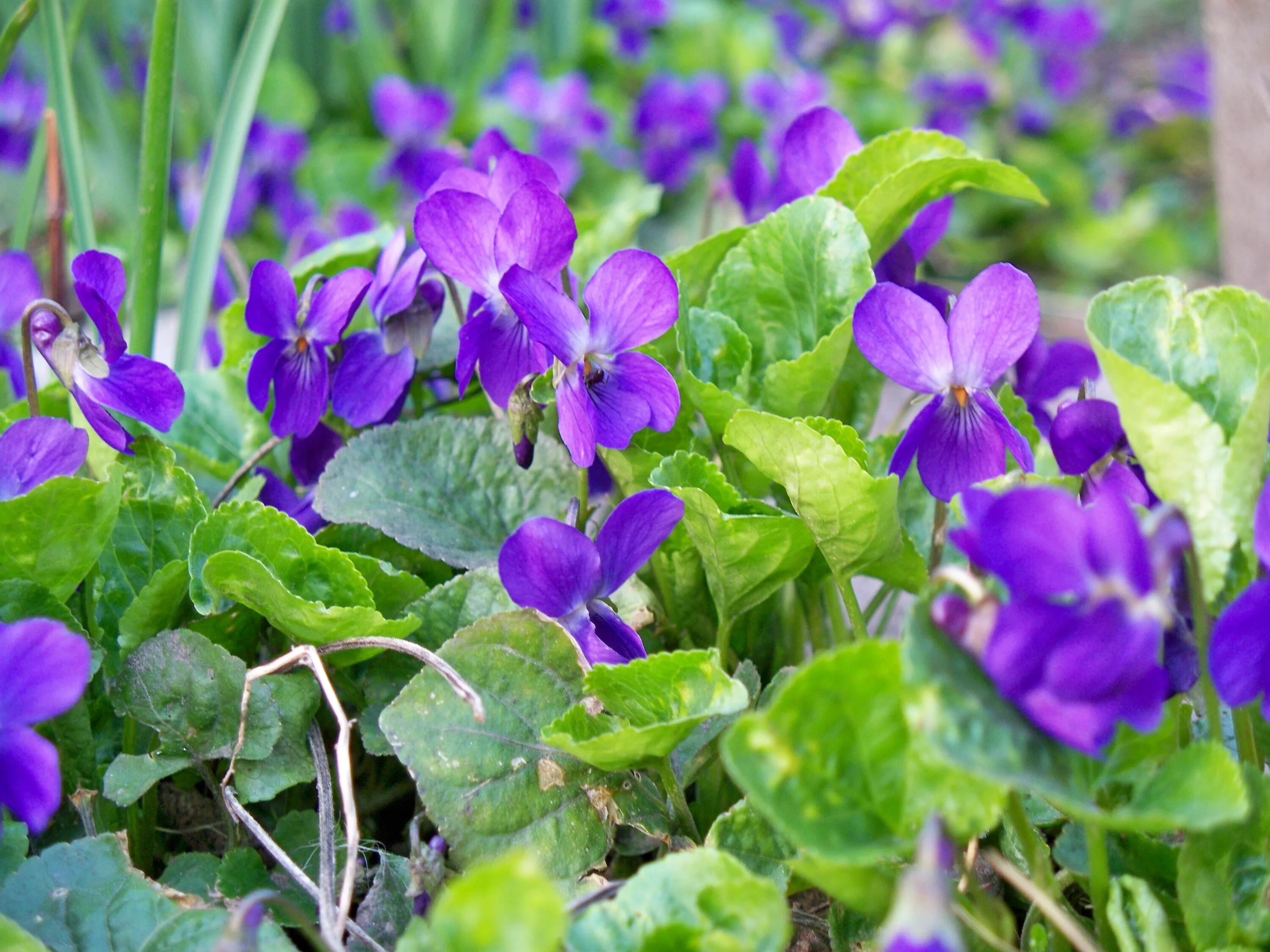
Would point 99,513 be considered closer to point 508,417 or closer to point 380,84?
point 508,417

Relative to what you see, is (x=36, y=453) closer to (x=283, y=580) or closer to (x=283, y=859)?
(x=283, y=580)

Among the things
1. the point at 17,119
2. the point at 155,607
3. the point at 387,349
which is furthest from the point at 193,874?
the point at 17,119

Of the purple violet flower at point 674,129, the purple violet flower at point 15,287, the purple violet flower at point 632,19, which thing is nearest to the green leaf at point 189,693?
the purple violet flower at point 15,287

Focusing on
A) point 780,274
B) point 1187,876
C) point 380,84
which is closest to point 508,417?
point 780,274

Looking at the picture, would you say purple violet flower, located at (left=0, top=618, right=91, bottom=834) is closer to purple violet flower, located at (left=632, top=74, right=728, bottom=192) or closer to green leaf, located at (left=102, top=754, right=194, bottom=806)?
green leaf, located at (left=102, top=754, right=194, bottom=806)

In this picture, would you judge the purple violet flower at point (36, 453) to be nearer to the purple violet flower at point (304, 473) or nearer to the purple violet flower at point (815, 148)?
the purple violet flower at point (304, 473)

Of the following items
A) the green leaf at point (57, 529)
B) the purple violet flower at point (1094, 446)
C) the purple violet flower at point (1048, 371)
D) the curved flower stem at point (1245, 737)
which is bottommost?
the curved flower stem at point (1245, 737)
